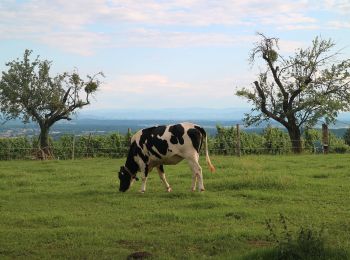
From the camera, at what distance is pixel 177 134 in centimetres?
1362

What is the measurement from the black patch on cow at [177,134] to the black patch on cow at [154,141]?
9.8 inches

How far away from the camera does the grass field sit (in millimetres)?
7727

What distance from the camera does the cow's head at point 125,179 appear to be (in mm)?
14004

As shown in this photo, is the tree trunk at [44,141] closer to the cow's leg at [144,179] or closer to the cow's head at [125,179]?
the cow's head at [125,179]

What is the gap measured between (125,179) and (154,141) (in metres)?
1.40

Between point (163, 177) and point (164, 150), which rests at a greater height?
→ point (164, 150)

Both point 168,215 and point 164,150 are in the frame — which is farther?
point 164,150

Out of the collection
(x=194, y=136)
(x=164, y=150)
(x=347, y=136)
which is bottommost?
(x=164, y=150)

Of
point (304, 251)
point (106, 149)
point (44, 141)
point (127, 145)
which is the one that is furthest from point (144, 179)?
point (44, 141)

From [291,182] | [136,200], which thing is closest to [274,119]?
[291,182]

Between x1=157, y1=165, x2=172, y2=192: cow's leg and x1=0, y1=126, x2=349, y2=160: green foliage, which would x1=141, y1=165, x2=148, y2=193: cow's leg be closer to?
x1=157, y1=165, x2=172, y2=192: cow's leg

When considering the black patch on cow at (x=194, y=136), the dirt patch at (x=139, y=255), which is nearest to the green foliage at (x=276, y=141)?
the black patch on cow at (x=194, y=136)

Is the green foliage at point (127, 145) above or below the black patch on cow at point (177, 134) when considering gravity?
below

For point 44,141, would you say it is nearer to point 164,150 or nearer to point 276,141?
point 276,141
